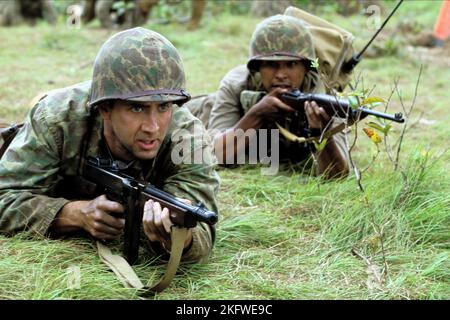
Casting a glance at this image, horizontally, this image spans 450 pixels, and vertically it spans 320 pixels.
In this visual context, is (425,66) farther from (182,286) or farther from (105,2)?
(182,286)

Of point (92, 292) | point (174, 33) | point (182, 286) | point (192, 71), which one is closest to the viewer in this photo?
point (92, 292)

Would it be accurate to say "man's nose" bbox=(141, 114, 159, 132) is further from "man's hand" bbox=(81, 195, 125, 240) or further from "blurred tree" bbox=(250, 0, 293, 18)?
"blurred tree" bbox=(250, 0, 293, 18)

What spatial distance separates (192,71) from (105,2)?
5.06 metres

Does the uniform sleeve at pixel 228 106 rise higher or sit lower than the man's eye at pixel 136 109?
lower

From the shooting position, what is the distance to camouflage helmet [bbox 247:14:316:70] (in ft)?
16.0

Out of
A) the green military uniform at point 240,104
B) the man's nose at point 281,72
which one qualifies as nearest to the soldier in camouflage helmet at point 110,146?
the man's nose at point 281,72

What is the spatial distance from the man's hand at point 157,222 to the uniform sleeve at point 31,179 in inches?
23.0

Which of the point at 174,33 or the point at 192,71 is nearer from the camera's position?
the point at 192,71

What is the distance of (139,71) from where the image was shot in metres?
2.99

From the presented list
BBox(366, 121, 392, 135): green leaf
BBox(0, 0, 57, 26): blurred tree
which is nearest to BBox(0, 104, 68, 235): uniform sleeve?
BBox(366, 121, 392, 135): green leaf

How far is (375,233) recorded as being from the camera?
364 centimetres

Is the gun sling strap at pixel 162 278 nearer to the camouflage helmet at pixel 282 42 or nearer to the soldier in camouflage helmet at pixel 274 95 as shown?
the soldier in camouflage helmet at pixel 274 95

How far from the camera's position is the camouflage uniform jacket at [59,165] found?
10.6 ft
